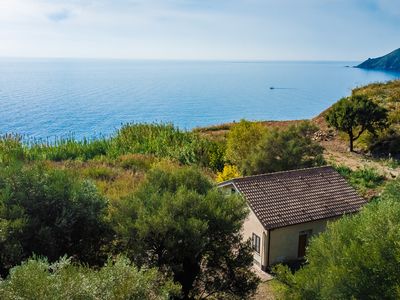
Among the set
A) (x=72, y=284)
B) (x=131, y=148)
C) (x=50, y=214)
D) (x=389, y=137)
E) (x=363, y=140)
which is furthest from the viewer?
(x=131, y=148)

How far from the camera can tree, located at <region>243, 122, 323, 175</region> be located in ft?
81.8

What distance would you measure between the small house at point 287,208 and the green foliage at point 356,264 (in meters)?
6.52

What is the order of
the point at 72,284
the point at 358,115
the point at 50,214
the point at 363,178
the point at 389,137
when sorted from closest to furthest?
the point at 72,284 < the point at 50,214 < the point at 363,178 < the point at 358,115 < the point at 389,137

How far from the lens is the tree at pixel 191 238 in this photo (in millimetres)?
12375

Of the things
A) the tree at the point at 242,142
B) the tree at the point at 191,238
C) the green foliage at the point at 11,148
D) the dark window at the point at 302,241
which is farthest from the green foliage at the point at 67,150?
the tree at the point at 191,238

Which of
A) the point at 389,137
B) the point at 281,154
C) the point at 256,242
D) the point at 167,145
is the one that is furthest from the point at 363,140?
the point at 256,242

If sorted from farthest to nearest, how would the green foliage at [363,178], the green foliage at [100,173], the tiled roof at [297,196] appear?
1. the green foliage at [100,173]
2. the green foliage at [363,178]
3. the tiled roof at [297,196]

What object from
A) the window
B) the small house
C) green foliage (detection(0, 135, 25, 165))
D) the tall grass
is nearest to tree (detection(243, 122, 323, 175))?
the small house

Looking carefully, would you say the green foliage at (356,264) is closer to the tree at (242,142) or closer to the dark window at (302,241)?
the dark window at (302,241)

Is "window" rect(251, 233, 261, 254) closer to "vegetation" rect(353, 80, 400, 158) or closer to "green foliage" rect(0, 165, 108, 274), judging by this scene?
"green foliage" rect(0, 165, 108, 274)

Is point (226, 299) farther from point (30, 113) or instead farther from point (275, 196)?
point (30, 113)

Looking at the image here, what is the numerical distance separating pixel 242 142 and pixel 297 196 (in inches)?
372

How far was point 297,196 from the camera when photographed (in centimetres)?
1973

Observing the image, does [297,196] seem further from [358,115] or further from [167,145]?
[167,145]
